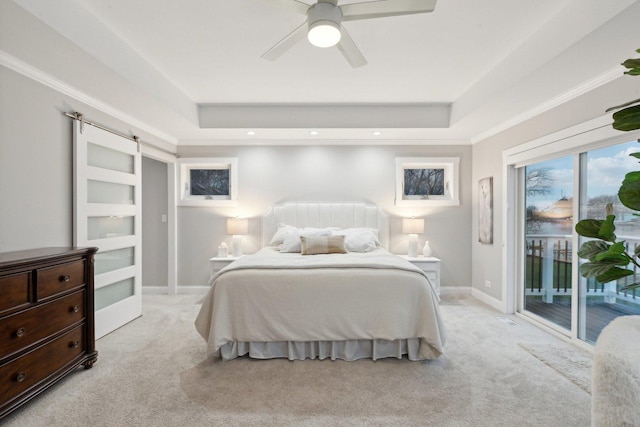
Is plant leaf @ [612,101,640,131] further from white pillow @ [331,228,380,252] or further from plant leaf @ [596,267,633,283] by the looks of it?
white pillow @ [331,228,380,252]

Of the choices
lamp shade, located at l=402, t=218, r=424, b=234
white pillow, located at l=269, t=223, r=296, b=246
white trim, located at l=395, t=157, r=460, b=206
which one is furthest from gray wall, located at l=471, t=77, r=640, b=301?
white pillow, located at l=269, t=223, r=296, b=246

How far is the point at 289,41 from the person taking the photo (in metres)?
2.20

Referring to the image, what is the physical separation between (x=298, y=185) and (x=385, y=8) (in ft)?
10.7

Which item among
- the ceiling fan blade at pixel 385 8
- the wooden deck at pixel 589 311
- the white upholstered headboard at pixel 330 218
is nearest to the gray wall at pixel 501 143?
the wooden deck at pixel 589 311

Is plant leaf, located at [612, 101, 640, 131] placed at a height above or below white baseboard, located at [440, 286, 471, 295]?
above

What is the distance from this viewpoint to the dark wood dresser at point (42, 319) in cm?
186

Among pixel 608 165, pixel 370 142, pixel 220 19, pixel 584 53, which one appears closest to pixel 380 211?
pixel 370 142

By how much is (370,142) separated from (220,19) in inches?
116

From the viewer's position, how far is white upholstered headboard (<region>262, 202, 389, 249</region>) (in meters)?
4.84

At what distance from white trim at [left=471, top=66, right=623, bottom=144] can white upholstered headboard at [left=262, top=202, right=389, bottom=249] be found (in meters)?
1.90

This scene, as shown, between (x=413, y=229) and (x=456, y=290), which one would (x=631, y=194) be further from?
(x=456, y=290)

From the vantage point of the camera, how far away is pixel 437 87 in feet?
12.0

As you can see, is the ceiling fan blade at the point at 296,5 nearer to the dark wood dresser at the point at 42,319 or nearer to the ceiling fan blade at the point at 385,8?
the ceiling fan blade at the point at 385,8

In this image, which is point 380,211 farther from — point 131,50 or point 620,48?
point 131,50
